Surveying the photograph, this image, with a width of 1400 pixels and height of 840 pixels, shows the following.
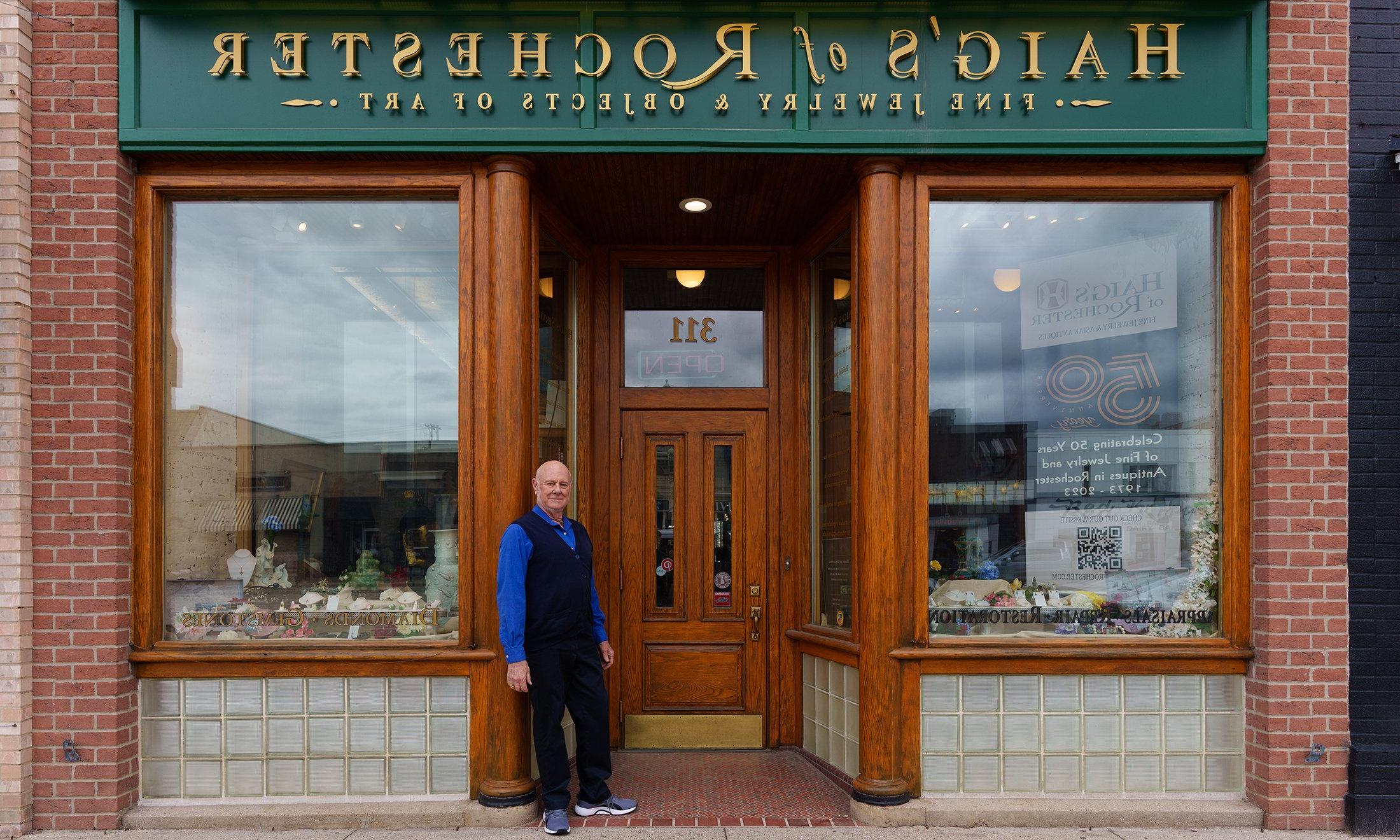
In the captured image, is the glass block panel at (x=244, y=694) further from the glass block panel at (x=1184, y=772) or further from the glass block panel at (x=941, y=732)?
the glass block panel at (x=1184, y=772)

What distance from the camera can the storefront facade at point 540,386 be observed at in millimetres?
4441

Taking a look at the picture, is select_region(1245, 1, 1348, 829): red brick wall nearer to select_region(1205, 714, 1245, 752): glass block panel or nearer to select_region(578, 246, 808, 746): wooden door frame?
select_region(1205, 714, 1245, 752): glass block panel

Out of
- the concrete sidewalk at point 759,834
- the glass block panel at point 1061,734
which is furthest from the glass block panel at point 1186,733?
the glass block panel at point 1061,734

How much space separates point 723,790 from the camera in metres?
5.00

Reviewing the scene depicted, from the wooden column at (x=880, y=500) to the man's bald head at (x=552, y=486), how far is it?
5.44 ft

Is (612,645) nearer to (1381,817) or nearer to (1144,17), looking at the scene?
(1381,817)

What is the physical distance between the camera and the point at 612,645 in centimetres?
586

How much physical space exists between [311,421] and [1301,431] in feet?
18.3

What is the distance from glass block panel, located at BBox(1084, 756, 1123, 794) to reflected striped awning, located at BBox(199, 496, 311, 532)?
466cm

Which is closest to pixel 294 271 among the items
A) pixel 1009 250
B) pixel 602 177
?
pixel 602 177

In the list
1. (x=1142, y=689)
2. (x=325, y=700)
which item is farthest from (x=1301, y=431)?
(x=325, y=700)

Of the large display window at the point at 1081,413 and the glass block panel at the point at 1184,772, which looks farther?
the large display window at the point at 1081,413

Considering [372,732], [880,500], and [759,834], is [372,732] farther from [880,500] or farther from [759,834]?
[880,500]

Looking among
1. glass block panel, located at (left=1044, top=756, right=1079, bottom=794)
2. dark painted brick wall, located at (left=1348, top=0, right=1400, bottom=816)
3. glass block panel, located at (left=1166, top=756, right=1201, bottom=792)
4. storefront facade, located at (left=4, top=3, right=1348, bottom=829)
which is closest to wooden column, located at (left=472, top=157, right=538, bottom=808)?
storefront facade, located at (left=4, top=3, right=1348, bottom=829)
